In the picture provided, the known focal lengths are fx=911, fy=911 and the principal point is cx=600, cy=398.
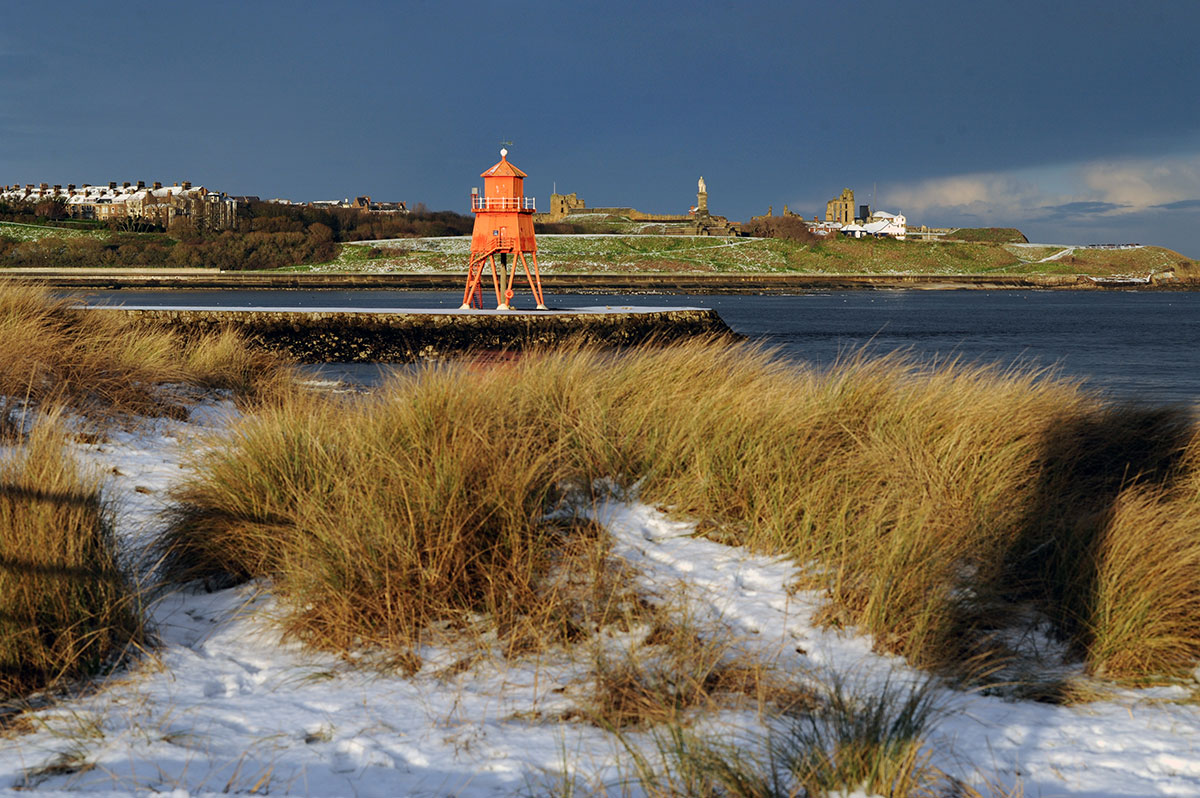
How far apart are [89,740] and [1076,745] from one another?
350 centimetres

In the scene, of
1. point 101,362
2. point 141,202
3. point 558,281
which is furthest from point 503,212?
point 141,202

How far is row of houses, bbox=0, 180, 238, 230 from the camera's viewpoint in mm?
117500

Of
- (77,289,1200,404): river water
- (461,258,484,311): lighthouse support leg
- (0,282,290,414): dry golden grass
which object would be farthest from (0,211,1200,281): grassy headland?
(0,282,290,414): dry golden grass

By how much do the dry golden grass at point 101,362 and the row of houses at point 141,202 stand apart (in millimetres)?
112422

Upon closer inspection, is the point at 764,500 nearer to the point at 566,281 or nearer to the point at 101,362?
the point at 101,362

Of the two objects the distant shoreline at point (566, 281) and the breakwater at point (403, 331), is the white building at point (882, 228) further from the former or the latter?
the breakwater at point (403, 331)

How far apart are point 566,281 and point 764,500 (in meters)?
86.3

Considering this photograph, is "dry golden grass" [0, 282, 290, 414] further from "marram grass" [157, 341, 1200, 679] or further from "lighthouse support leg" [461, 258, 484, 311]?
"lighthouse support leg" [461, 258, 484, 311]

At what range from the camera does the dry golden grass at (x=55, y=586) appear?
3.56m

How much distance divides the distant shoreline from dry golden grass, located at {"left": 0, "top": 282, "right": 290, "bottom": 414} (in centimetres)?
6659

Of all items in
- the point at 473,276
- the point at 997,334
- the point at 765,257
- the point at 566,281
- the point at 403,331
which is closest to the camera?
the point at 403,331

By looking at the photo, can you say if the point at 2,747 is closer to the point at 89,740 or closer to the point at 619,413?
the point at 89,740

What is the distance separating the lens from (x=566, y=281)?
90.4 metres

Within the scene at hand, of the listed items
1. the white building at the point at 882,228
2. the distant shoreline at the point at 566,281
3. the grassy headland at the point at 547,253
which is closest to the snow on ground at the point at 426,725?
the distant shoreline at the point at 566,281
